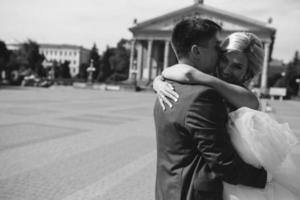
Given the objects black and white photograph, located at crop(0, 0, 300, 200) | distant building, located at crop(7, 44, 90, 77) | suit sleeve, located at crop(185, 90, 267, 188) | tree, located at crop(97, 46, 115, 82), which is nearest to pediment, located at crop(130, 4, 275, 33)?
tree, located at crop(97, 46, 115, 82)

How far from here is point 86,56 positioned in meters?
165

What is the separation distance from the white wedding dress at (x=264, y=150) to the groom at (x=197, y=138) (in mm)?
48

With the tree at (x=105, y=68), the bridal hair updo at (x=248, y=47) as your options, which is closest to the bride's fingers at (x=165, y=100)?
the bridal hair updo at (x=248, y=47)

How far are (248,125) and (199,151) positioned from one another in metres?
0.30

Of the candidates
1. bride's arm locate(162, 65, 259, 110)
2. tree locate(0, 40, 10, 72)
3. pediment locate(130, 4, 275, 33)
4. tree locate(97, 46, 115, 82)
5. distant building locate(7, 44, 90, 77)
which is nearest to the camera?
bride's arm locate(162, 65, 259, 110)

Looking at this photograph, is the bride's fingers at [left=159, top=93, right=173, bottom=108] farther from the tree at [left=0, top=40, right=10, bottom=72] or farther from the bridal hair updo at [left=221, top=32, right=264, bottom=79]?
the tree at [left=0, top=40, right=10, bottom=72]

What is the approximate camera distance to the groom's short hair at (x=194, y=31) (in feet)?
5.90

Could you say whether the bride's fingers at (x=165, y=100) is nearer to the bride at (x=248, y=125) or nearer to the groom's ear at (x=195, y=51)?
the bride at (x=248, y=125)

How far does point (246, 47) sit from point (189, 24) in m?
0.39

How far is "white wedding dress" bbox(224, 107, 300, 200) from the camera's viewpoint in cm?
166

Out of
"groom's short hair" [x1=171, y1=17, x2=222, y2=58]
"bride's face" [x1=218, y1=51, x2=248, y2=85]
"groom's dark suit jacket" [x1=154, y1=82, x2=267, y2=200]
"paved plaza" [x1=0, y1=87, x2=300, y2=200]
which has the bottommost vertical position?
"paved plaza" [x1=0, y1=87, x2=300, y2=200]

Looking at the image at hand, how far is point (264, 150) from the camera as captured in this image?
5.44 feet

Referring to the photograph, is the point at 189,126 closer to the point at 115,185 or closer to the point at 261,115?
the point at 261,115

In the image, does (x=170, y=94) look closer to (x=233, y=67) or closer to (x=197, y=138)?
(x=197, y=138)
